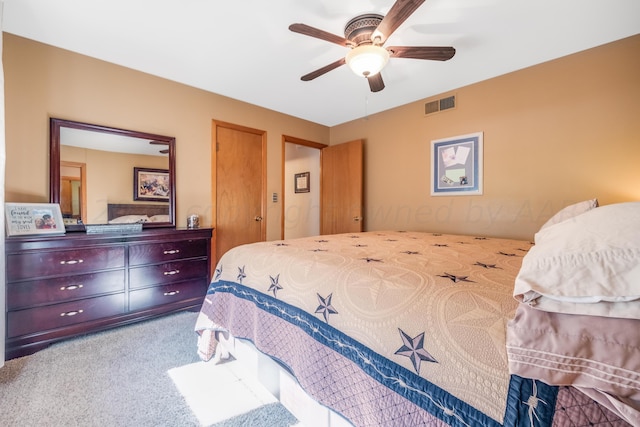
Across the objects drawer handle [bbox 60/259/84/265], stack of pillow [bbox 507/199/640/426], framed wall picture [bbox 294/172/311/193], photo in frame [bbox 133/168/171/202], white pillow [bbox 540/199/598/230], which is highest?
framed wall picture [bbox 294/172/311/193]

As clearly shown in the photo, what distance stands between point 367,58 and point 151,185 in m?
2.44

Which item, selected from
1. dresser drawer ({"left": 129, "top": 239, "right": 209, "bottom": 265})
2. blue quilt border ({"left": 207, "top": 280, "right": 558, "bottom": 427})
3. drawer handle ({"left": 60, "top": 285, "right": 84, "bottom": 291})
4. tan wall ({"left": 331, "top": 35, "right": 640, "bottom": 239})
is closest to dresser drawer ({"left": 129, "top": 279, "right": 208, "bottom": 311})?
dresser drawer ({"left": 129, "top": 239, "right": 209, "bottom": 265})

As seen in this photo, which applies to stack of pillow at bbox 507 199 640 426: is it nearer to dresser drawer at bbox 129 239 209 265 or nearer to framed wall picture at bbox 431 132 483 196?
framed wall picture at bbox 431 132 483 196

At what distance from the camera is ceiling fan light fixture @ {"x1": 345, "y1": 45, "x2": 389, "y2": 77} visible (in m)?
1.81

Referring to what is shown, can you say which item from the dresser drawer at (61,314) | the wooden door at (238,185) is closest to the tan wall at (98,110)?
the wooden door at (238,185)

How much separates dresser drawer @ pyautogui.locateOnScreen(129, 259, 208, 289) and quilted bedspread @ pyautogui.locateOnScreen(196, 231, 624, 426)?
4.43ft

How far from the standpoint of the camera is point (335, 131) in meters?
4.55

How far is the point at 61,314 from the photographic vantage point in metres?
2.10

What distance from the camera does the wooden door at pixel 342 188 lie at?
4016mm

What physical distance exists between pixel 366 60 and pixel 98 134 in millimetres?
2541

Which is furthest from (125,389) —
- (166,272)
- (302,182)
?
(302,182)

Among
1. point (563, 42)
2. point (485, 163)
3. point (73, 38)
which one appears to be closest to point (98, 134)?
point (73, 38)

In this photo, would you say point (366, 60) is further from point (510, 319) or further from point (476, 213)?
point (476, 213)

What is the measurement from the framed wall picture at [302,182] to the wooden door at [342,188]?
802 millimetres
